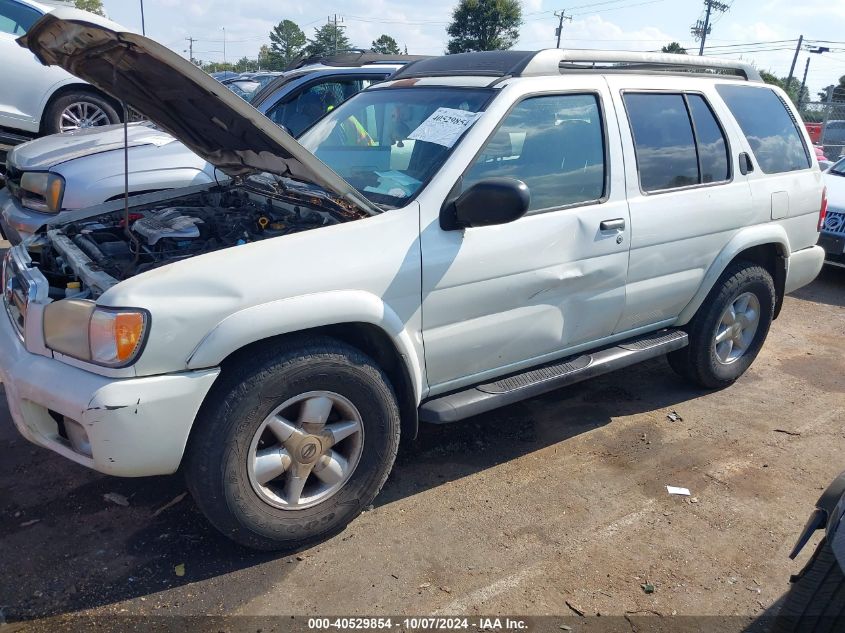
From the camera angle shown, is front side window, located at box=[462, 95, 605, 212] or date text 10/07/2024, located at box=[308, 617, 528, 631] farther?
front side window, located at box=[462, 95, 605, 212]

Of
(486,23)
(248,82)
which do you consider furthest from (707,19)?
(248,82)

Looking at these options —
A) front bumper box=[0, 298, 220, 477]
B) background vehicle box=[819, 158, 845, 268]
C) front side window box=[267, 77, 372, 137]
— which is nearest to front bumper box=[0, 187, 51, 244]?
front side window box=[267, 77, 372, 137]

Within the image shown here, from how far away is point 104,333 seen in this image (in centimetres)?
255

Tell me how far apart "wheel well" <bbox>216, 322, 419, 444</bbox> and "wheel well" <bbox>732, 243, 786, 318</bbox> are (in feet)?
8.79

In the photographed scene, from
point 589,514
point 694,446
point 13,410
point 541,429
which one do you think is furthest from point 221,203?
point 694,446

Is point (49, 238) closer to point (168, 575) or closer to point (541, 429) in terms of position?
point (168, 575)

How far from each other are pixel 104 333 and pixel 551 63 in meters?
2.59

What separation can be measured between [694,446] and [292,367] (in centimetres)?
253

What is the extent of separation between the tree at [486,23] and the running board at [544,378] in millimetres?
42463

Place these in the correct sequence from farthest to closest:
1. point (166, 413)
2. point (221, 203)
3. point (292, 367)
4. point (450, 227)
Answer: point (221, 203) < point (450, 227) < point (292, 367) < point (166, 413)

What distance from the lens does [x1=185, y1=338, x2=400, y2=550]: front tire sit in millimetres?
2742

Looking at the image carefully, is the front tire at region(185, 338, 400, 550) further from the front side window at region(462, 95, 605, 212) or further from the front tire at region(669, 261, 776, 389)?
the front tire at region(669, 261, 776, 389)

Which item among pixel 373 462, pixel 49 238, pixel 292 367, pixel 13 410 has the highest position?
pixel 49 238

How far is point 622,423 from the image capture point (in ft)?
14.4
